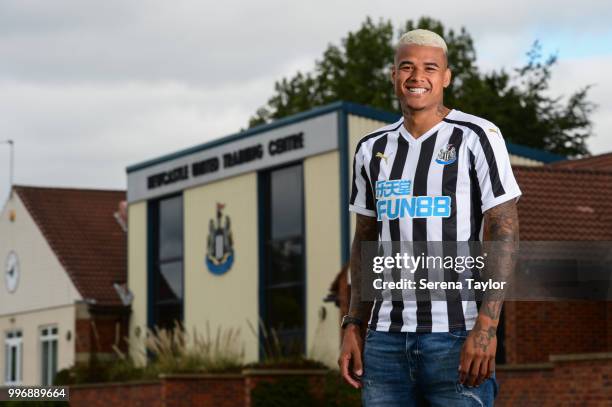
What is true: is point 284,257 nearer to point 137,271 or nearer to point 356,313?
point 137,271

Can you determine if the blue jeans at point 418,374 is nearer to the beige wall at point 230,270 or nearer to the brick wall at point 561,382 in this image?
the brick wall at point 561,382

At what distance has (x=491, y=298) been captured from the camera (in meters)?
4.62

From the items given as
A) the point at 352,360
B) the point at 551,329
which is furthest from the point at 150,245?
the point at 352,360

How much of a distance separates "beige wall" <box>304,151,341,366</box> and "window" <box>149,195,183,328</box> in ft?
22.4

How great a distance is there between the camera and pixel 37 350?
42125mm

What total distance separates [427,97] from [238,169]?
29.9m

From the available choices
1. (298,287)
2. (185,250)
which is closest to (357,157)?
(298,287)

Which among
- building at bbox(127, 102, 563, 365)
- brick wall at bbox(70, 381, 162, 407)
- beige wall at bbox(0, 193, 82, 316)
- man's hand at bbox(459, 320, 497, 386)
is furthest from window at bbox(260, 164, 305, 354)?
man's hand at bbox(459, 320, 497, 386)

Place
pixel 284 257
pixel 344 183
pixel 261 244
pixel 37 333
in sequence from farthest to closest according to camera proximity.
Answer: pixel 37 333 < pixel 261 244 < pixel 284 257 < pixel 344 183

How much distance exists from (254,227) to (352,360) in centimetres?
2899

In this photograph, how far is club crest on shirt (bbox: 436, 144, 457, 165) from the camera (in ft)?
15.9

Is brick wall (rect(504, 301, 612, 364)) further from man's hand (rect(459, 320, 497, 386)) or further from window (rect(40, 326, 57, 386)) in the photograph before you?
window (rect(40, 326, 57, 386))

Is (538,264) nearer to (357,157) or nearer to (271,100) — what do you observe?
(357,157)

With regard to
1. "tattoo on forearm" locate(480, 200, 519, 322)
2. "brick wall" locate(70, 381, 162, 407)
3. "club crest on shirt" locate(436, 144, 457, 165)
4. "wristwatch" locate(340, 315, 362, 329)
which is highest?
"club crest on shirt" locate(436, 144, 457, 165)
